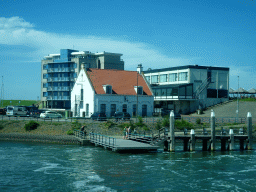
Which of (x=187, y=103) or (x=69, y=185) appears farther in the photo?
(x=187, y=103)

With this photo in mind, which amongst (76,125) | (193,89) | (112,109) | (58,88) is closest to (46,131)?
(76,125)

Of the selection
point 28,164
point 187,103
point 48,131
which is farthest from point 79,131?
point 187,103

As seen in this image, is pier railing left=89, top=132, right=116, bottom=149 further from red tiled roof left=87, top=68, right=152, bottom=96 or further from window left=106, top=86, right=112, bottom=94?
red tiled roof left=87, top=68, right=152, bottom=96

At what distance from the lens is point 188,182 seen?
2548cm

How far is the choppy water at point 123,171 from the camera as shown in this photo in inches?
952

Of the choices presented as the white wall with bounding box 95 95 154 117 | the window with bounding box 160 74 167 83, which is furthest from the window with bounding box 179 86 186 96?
the white wall with bounding box 95 95 154 117

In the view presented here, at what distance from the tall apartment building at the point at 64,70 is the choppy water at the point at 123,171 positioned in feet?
207

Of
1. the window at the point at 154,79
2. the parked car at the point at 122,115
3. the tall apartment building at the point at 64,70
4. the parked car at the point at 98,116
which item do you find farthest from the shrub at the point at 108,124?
the tall apartment building at the point at 64,70

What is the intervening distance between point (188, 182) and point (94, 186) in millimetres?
6998

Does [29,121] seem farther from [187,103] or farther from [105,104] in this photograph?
[187,103]

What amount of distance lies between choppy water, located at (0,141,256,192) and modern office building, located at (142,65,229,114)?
130ft

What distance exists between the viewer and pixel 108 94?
201 feet

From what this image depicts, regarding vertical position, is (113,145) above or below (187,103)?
below

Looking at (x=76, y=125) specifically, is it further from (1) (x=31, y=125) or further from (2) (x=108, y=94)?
(2) (x=108, y=94)
